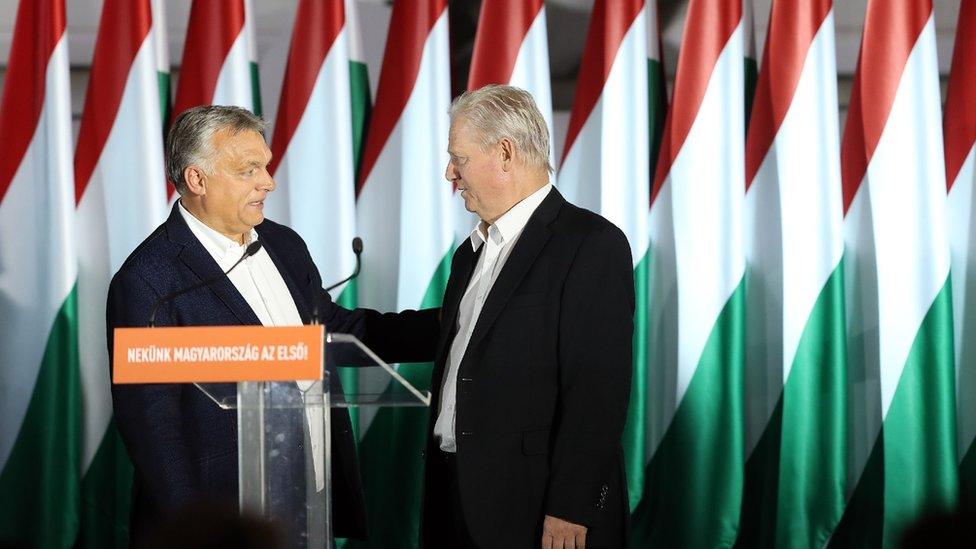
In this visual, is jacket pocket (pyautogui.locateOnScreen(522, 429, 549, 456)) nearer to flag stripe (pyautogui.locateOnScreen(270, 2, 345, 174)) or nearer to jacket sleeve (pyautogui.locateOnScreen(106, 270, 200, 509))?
jacket sleeve (pyautogui.locateOnScreen(106, 270, 200, 509))

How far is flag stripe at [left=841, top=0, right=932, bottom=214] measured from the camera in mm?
3430

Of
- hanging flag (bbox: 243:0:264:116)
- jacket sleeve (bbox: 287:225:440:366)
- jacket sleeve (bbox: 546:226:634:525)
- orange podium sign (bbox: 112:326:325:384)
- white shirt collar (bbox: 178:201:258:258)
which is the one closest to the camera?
orange podium sign (bbox: 112:326:325:384)

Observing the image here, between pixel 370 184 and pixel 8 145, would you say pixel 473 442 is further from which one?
pixel 8 145

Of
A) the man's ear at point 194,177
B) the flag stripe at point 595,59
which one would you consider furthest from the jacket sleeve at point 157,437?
the flag stripe at point 595,59

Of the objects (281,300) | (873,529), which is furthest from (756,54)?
(281,300)

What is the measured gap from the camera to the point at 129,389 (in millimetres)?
2377

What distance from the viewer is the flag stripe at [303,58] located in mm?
3641

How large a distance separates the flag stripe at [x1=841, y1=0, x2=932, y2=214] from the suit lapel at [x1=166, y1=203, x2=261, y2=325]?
194cm

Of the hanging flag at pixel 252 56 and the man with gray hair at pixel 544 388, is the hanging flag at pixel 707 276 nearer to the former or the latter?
the man with gray hair at pixel 544 388

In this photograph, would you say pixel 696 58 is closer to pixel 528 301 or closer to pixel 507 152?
pixel 507 152

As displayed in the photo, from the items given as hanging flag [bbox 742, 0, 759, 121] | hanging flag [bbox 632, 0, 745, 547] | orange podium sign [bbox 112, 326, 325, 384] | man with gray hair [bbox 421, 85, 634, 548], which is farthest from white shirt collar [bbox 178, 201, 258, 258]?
hanging flag [bbox 742, 0, 759, 121]

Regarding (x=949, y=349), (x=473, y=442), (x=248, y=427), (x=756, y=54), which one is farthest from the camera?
(x=756, y=54)

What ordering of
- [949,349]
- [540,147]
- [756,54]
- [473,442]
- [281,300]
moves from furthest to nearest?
[756,54], [949,349], [281,300], [540,147], [473,442]

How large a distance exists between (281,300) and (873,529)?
77.8 inches
